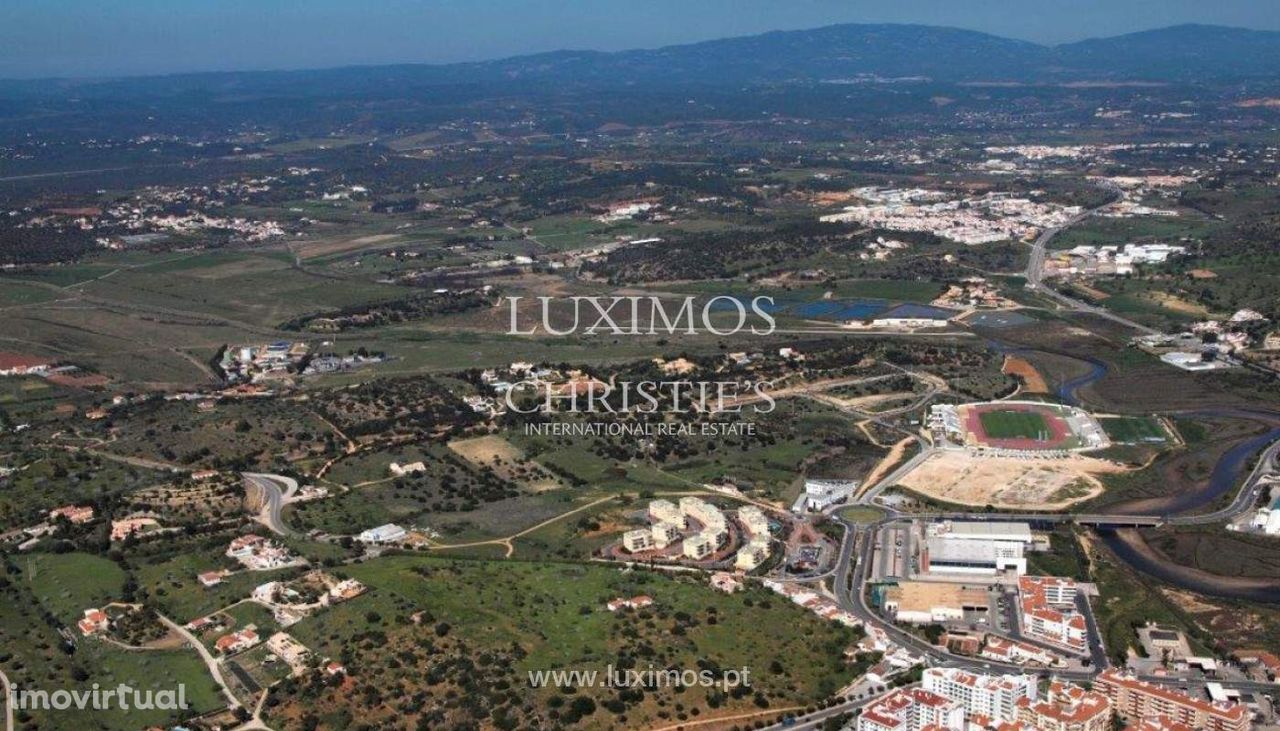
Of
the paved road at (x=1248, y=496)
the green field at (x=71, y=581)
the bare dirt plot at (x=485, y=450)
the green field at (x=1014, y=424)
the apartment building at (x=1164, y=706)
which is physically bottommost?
the bare dirt plot at (x=485, y=450)

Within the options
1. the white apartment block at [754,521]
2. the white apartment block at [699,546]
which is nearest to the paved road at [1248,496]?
the white apartment block at [754,521]

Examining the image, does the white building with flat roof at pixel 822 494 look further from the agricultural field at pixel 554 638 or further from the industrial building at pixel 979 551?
the agricultural field at pixel 554 638

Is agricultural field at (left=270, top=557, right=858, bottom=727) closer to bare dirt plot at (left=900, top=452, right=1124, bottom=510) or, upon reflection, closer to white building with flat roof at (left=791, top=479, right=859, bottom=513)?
white building with flat roof at (left=791, top=479, right=859, bottom=513)

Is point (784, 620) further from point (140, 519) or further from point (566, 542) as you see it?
point (140, 519)

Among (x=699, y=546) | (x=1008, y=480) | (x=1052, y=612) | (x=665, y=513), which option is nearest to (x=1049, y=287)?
(x=1008, y=480)

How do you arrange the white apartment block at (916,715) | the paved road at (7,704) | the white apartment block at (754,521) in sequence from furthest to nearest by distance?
1. the white apartment block at (754,521)
2. the paved road at (7,704)
3. the white apartment block at (916,715)

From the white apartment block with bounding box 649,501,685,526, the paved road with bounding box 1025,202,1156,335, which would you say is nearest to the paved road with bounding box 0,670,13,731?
the white apartment block with bounding box 649,501,685,526
